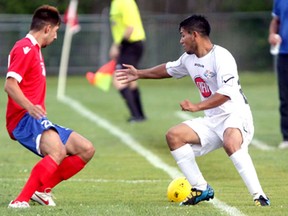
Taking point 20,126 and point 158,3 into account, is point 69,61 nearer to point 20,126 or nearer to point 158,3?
point 158,3

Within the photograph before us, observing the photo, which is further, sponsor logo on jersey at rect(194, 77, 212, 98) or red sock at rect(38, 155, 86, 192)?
sponsor logo on jersey at rect(194, 77, 212, 98)

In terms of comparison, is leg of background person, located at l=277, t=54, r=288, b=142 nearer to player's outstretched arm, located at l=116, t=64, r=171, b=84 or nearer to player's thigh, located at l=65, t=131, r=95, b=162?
player's outstretched arm, located at l=116, t=64, r=171, b=84

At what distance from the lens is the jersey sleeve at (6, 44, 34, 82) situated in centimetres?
938

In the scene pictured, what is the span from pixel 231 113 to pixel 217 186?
1.61 m

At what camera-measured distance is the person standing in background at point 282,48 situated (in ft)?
49.0

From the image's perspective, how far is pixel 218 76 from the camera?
977 cm

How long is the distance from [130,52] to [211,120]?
901 cm

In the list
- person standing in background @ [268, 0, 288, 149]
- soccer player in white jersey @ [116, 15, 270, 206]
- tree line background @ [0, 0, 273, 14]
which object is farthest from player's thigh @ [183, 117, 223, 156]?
tree line background @ [0, 0, 273, 14]

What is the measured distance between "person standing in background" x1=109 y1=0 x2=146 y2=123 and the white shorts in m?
8.64

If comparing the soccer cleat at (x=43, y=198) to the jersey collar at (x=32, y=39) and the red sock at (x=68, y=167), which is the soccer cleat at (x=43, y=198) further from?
the jersey collar at (x=32, y=39)

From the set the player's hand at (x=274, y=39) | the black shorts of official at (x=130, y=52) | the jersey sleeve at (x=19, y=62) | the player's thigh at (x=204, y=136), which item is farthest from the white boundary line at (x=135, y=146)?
the player's hand at (x=274, y=39)

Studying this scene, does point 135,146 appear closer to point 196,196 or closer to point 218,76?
point 196,196

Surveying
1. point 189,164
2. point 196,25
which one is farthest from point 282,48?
point 189,164

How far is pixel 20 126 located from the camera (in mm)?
9633
